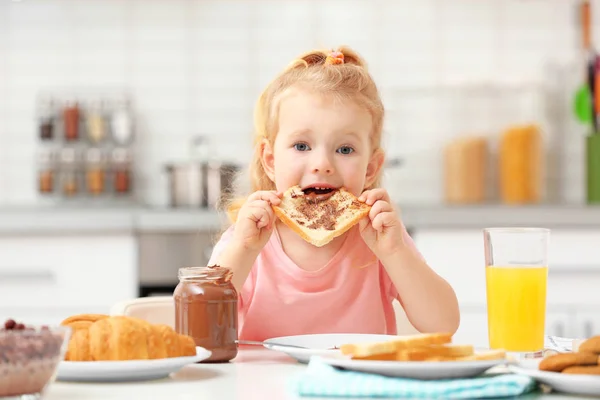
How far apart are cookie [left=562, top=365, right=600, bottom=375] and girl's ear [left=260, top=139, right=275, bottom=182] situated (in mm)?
909

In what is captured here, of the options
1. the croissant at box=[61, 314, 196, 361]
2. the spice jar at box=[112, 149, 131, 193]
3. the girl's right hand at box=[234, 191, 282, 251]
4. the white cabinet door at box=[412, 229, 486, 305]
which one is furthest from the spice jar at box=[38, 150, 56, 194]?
the croissant at box=[61, 314, 196, 361]

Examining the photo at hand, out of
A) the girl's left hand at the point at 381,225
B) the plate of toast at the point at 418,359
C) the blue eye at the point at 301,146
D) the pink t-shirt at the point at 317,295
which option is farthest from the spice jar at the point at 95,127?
the plate of toast at the point at 418,359

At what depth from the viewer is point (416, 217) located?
117 inches

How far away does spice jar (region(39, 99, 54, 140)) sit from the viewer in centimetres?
362

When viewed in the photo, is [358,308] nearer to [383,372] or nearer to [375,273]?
[375,273]

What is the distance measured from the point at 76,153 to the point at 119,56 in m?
0.43

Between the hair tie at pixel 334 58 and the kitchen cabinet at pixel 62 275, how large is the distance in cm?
146

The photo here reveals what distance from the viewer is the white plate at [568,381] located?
87 centimetres

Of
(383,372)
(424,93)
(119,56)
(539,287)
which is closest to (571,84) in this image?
(424,93)

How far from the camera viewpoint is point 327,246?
5.76ft

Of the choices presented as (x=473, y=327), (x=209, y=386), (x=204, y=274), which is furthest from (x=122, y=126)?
Result: (x=209, y=386)

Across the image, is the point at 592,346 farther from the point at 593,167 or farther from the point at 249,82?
the point at 249,82

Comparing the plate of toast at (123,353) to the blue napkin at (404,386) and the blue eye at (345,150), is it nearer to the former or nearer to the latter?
the blue napkin at (404,386)

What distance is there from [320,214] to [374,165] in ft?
0.98
